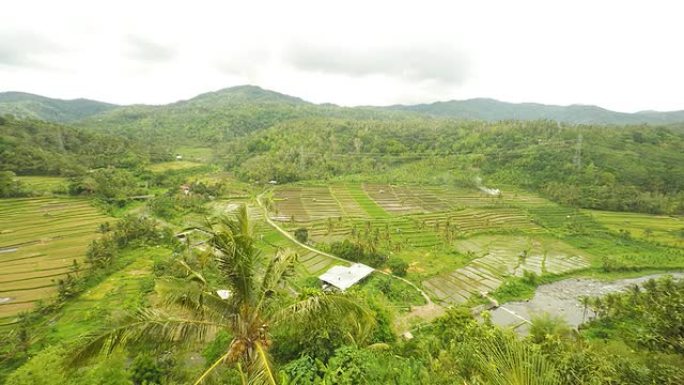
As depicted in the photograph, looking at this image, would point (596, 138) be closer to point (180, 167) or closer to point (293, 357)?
point (293, 357)

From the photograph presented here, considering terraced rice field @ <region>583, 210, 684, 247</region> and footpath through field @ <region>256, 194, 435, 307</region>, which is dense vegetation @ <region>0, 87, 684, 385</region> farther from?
terraced rice field @ <region>583, 210, 684, 247</region>

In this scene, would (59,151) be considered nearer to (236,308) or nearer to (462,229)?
(462,229)

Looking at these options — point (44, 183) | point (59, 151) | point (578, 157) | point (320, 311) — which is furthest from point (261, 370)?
point (578, 157)

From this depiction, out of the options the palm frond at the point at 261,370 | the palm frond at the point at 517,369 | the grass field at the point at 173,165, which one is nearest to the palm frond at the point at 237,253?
the palm frond at the point at 261,370

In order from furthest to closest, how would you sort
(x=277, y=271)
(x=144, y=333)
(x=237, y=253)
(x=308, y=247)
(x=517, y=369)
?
1. (x=308, y=247)
2. (x=277, y=271)
3. (x=237, y=253)
4. (x=144, y=333)
5. (x=517, y=369)

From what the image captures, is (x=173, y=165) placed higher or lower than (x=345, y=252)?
higher

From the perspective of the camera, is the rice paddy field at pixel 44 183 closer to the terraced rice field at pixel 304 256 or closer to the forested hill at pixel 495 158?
the forested hill at pixel 495 158

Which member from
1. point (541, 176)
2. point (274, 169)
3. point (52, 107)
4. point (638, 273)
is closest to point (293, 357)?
point (638, 273)
